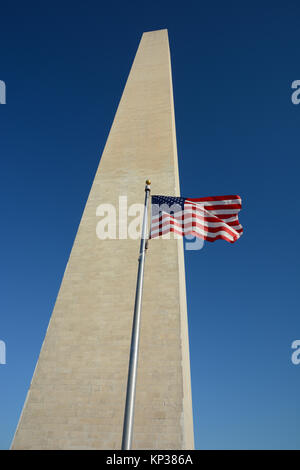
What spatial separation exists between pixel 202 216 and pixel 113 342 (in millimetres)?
4437

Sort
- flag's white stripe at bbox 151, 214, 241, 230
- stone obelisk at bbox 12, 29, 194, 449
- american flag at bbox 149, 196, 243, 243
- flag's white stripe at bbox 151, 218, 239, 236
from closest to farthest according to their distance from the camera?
flag's white stripe at bbox 151, 218, 239, 236
flag's white stripe at bbox 151, 214, 241, 230
american flag at bbox 149, 196, 243, 243
stone obelisk at bbox 12, 29, 194, 449

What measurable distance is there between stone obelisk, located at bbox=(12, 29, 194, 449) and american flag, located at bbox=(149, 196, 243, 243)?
3.08m

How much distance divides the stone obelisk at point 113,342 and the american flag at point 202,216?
10.1 feet

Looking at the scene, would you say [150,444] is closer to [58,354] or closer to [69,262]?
[58,354]

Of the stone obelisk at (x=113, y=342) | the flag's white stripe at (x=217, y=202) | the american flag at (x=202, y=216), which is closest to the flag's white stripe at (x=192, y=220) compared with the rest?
the american flag at (x=202, y=216)

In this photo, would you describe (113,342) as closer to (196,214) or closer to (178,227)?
(178,227)

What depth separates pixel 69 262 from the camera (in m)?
12.1

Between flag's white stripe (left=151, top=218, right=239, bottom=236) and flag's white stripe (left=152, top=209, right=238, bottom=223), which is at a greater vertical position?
flag's white stripe (left=152, top=209, right=238, bottom=223)

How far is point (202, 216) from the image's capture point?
816cm

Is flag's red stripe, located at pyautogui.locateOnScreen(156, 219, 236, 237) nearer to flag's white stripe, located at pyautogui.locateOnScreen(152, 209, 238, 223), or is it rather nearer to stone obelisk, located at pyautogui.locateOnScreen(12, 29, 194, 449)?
flag's white stripe, located at pyautogui.locateOnScreen(152, 209, 238, 223)

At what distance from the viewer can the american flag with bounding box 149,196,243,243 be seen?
7.99m

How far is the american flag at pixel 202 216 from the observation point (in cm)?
799

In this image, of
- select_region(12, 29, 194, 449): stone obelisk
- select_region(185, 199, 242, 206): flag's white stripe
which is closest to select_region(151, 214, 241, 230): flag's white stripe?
select_region(185, 199, 242, 206): flag's white stripe

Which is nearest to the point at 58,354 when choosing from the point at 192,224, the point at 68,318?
the point at 68,318
